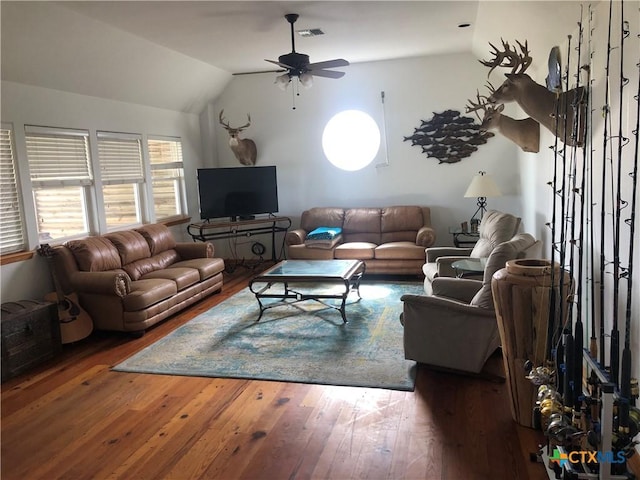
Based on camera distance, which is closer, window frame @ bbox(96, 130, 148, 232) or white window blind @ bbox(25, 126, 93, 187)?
white window blind @ bbox(25, 126, 93, 187)

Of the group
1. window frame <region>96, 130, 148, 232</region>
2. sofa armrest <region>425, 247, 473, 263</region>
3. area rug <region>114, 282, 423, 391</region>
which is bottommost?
area rug <region>114, 282, 423, 391</region>

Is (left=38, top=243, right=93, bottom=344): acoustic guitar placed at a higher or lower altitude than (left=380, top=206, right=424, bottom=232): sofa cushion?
lower

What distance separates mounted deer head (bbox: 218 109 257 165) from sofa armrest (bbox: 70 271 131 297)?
3.15m

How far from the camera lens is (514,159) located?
6332 millimetres

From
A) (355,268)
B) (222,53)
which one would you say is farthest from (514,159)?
(222,53)

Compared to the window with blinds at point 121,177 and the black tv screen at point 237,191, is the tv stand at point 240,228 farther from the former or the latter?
the window with blinds at point 121,177

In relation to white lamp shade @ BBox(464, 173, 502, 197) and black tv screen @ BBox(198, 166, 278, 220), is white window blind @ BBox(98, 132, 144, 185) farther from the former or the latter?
white lamp shade @ BBox(464, 173, 502, 197)

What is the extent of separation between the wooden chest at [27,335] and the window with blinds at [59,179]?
1066 millimetres

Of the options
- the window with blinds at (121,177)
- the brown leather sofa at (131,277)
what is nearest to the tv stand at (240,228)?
the window with blinds at (121,177)

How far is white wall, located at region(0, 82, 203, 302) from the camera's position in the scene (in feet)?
14.1

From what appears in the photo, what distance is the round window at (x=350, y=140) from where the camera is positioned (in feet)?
22.7

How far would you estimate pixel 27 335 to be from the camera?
3725mm

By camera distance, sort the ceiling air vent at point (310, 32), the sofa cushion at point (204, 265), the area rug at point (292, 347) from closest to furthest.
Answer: the area rug at point (292, 347), the ceiling air vent at point (310, 32), the sofa cushion at point (204, 265)

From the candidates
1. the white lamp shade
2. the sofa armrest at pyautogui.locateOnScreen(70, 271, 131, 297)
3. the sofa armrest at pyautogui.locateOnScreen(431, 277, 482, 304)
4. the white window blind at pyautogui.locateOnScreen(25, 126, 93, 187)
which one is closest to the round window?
the white lamp shade
